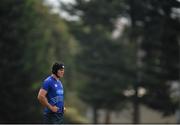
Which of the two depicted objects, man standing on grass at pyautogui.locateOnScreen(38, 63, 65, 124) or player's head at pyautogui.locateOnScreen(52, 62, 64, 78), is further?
player's head at pyautogui.locateOnScreen(52, 62, 64, 78)

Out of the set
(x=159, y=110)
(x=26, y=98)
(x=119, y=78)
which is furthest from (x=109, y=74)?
(x=26, y=98)

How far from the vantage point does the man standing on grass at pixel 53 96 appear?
1061 cm

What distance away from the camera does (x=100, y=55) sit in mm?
51656

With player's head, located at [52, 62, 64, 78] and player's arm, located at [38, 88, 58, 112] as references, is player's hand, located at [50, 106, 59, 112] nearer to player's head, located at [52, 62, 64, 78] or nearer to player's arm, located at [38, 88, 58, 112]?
player's arm, located at [38, 88, 58, 112]

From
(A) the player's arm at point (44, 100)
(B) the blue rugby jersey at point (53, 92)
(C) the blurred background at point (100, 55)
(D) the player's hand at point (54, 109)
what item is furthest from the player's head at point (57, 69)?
(C) the blurred background at point (100, 55)

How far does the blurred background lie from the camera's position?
40125 mm

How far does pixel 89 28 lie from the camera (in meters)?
52.8

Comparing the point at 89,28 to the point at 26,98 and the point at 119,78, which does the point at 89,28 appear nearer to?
the point at 119,78

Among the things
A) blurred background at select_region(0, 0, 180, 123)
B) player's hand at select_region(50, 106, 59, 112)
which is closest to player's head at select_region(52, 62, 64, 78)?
player's hand at select_region(50, 106, 59, 112)

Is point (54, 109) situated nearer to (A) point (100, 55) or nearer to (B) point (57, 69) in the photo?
(B) point (57, 69)

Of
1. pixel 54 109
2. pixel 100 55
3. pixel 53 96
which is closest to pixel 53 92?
pixel 53 96

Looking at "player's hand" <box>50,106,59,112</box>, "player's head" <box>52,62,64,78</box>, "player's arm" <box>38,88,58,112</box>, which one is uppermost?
"player's head" <box>52,62,64,78</box>

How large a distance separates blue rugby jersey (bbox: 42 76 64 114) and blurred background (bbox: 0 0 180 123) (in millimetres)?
19981

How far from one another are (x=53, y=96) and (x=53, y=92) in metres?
0.07
